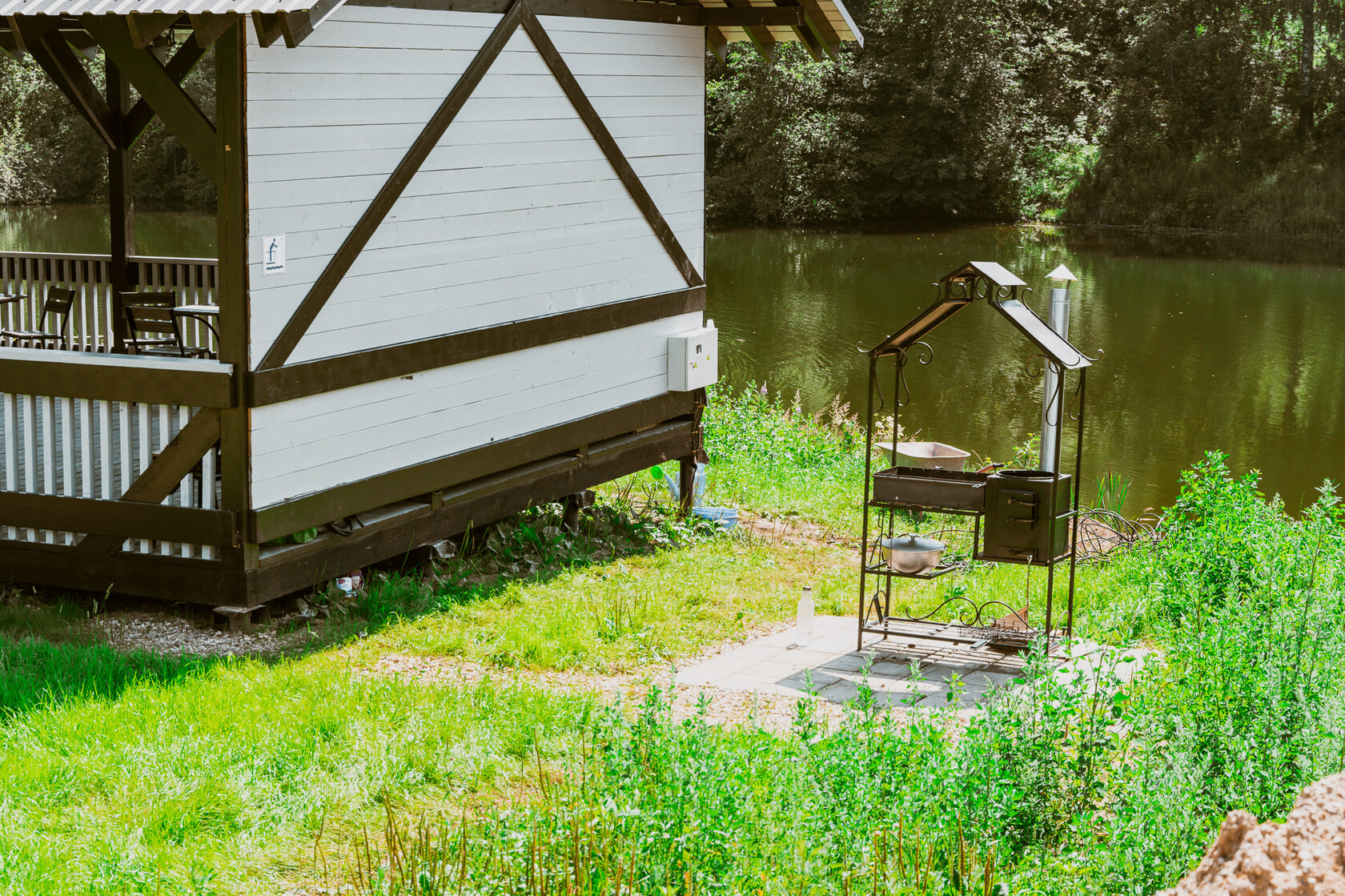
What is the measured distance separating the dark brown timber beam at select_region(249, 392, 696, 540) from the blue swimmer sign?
119 cm

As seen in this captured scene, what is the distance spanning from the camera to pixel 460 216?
27.8 feet

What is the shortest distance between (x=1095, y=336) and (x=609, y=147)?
17319 mm

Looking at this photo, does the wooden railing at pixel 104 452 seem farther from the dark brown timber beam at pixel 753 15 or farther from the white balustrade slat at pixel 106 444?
the dark brown timber beam at pixel 753 15

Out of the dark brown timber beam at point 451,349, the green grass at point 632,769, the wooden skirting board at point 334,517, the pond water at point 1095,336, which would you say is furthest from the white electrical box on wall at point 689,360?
the green grass at point 632,769

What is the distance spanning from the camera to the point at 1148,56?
42.8m

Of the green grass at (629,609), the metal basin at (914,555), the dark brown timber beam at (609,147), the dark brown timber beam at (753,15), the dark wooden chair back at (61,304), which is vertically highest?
the dark brown timber beam at (753,15)

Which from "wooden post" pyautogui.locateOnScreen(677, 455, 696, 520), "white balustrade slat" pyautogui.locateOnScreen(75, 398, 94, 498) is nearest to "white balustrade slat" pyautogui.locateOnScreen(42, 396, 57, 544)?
"white balustrade slat" pyautogui.locateOnScreen(75, 398, 94, 498)

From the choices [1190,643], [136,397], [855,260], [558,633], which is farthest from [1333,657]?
[855,260]

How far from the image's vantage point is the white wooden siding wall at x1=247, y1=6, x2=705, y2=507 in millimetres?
7285

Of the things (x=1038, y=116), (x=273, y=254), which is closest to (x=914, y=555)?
(x=273, y=254)

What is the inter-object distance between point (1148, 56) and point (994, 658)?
39.8m

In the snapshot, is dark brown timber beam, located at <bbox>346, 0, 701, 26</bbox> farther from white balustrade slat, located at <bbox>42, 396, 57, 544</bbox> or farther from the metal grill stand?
the metal grill stand

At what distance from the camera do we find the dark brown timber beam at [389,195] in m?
7.32

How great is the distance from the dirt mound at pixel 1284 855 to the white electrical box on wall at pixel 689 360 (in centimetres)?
788
